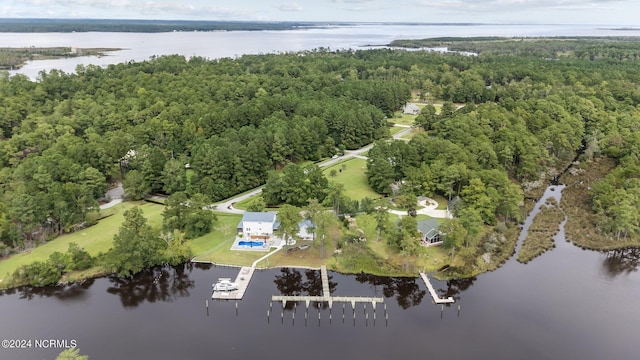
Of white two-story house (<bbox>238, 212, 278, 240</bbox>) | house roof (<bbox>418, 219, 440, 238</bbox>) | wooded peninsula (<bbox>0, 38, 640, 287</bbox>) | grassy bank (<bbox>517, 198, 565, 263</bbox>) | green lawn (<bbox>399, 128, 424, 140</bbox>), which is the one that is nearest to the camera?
wooded peninsula (<bbox>0, 38, 640, 287</bbox>)

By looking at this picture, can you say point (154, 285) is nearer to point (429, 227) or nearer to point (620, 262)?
point (429, 227)

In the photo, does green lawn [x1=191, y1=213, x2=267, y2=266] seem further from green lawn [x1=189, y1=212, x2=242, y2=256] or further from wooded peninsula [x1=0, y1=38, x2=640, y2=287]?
wooded peninsula [x1=0, y1=38, x2=640, y2=287]

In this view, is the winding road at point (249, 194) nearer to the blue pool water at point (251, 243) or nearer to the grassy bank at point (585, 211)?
the blue pool water at point (251, 243)

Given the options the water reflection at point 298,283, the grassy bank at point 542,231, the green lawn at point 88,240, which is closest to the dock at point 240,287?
the water reflection at point 298,283

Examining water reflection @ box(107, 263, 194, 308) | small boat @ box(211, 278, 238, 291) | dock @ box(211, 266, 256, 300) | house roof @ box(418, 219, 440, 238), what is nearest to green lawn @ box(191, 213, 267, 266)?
dock @ box(211, 266, 256, 300)

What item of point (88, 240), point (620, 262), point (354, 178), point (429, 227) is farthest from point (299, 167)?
point (620, 262)

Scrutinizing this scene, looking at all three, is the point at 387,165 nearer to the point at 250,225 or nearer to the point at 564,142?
the point at 250,225
